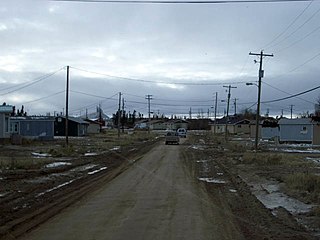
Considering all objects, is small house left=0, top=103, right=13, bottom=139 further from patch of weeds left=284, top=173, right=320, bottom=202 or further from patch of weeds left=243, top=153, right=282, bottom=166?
patch of weeds left=284, top=173, right=320, bottom=202

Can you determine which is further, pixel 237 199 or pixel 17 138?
pixel 17 138

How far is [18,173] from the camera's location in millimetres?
22109

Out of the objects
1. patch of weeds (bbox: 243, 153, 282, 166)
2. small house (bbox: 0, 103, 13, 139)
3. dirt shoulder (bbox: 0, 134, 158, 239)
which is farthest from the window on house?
dirt shoulder (bbox: 0, 134, 158, 239)

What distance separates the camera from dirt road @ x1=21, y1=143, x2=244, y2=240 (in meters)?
9.44

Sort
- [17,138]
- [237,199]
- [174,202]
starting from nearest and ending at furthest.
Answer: [174,202] < [237,199] < [17,138]

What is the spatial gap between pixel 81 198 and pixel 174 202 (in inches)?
110

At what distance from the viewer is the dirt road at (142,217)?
31.0 feet

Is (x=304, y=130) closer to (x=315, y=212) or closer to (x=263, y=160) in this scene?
(x=263, y=160)

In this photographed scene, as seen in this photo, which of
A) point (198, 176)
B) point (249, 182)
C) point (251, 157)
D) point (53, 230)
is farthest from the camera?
point (251, 157)

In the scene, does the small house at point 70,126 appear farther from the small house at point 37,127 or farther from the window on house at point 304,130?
the window on house at point 304,130

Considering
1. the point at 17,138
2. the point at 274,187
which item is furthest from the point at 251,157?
the point at 17,138

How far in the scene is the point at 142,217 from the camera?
11.4m

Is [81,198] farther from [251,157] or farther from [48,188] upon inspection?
[251,157]

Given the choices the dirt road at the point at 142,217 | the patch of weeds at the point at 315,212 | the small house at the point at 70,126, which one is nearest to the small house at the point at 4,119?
the dirt road at the point at 142,217
